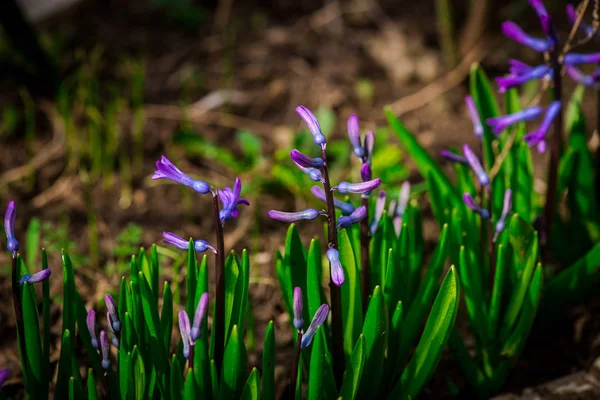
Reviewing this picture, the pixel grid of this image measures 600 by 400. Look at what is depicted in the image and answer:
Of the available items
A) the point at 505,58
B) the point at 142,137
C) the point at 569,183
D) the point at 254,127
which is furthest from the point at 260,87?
the point at 569,183

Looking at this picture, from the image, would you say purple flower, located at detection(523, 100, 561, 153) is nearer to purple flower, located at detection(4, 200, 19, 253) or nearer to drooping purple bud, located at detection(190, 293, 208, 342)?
drooping purple bud, located at detection(190, 293, 208, 342)

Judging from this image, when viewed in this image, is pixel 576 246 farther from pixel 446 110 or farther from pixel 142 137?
pixel 142 137

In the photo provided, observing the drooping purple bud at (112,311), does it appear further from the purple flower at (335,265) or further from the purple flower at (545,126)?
the purple flower at (545,126)

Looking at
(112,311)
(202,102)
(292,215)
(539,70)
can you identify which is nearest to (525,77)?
(539,70)

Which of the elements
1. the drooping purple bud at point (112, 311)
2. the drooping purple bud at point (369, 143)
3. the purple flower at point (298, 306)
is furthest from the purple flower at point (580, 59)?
the drooping purple bud at point (112, 311)

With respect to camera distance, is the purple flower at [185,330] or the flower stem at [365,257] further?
the flower stem at [365,257]

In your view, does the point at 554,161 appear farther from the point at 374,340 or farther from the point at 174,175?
the point at 174,175

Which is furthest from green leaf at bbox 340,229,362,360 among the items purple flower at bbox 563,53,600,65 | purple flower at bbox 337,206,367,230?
purple flower at bbox 563,53,600,65
